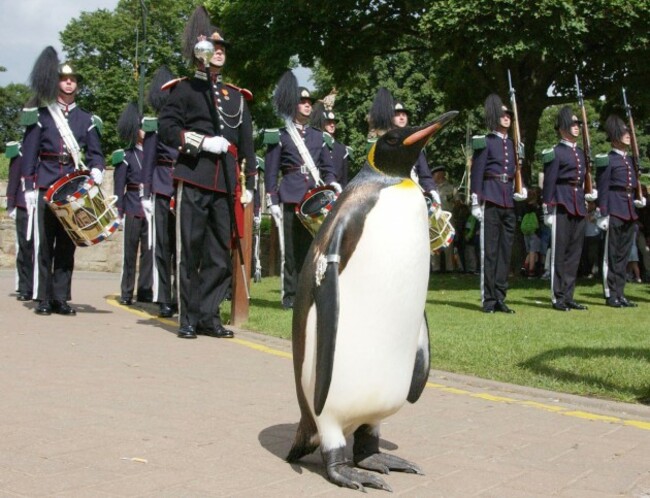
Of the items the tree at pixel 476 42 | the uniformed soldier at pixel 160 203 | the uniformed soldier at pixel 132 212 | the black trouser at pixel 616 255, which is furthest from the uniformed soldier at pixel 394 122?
the tree at pixel 476 42

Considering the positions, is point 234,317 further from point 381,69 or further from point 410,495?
point 381,69

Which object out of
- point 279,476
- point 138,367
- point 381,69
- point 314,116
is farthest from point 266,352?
point 381,69

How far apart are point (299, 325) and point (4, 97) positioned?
9772cm

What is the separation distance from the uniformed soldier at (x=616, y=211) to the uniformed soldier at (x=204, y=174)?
614cm

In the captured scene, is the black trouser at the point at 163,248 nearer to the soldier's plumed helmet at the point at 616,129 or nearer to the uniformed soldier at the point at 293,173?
the uniformed soldier at the point at 293,173

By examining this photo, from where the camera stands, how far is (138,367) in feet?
22.4

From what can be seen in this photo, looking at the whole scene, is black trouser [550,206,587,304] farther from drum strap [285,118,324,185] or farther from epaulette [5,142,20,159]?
epaulette [5,142,20,159]

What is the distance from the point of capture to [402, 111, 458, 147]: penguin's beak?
158 inches

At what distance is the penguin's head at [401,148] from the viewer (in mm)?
4074

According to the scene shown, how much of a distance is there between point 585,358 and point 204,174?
12.1 feet

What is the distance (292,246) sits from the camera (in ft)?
38.1

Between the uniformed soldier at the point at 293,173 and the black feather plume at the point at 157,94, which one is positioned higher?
the black feather plume at the point at 157,94

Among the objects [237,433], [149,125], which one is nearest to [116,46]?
[149,125]

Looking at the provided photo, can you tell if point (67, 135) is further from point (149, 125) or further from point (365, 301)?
point (365, 301)
